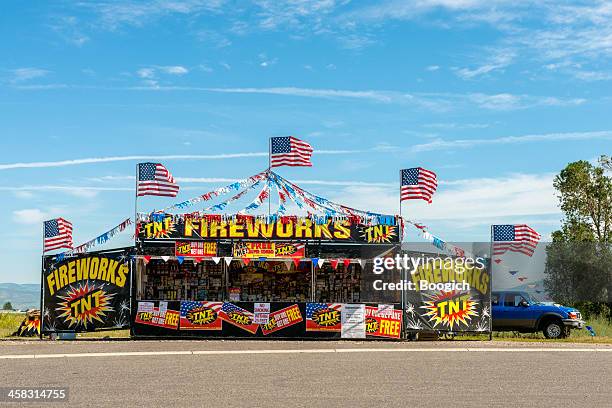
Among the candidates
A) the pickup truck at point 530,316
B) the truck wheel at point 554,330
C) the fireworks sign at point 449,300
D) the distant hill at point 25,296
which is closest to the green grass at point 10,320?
the distant hill at point 25,296

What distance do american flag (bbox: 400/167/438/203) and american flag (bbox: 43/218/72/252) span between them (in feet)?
33.6

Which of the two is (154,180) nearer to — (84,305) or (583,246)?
Result: (84,305)

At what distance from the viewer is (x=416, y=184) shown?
84.4 ft

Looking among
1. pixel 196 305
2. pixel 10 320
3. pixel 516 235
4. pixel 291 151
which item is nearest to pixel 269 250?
pixel 196 305

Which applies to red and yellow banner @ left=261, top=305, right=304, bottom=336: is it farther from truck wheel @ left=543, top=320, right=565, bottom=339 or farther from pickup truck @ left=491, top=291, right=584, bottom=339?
truck wheel @ left=543, top=320, right=565, bottom=339

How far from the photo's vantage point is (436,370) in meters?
16.2

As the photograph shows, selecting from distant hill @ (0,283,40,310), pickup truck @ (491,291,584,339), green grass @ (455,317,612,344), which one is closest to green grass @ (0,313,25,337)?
distant hill @ (0,283,40,310)

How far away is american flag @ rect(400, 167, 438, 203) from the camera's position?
84.3 feet

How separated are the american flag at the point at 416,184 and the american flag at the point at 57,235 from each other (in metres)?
10.2

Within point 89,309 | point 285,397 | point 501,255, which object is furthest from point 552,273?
point 285,397

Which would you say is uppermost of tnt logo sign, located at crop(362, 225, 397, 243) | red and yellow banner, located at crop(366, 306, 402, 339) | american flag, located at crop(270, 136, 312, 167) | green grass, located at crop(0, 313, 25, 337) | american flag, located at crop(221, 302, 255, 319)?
american flag, located at crop(270, 136, 312, 167)

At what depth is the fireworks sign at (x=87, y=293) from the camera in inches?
963

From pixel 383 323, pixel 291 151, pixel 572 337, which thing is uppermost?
pixel 291 151

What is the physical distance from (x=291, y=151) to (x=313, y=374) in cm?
1146
